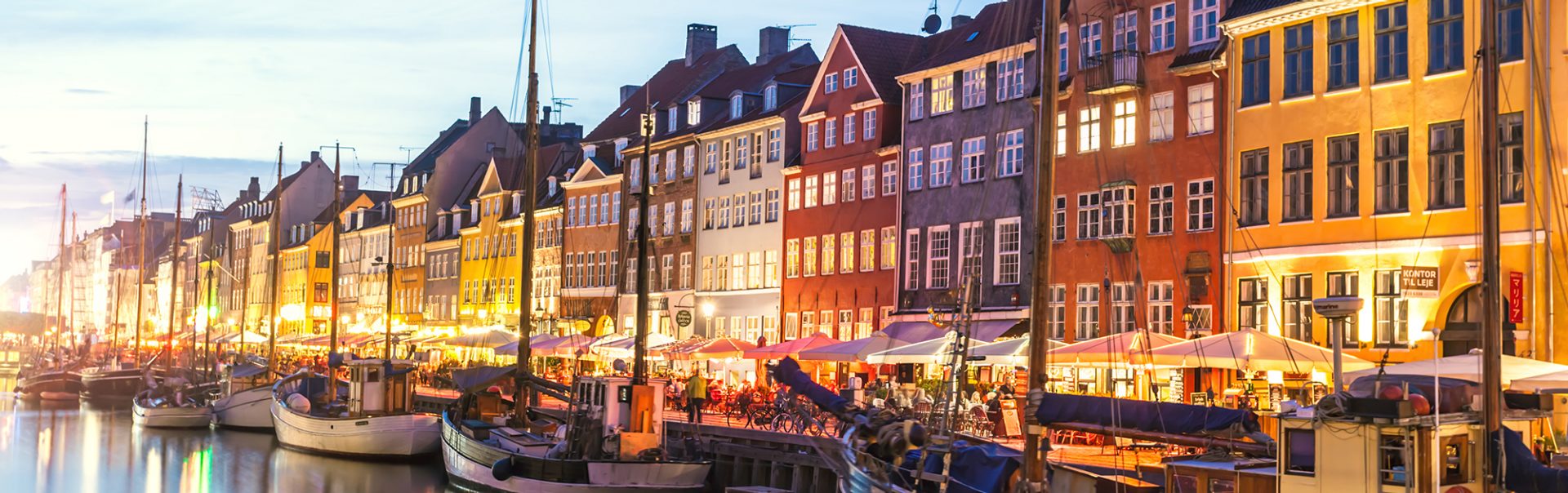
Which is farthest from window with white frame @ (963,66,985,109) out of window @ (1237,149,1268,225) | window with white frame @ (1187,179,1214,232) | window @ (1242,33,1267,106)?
window @ (1237,149,1268,225)

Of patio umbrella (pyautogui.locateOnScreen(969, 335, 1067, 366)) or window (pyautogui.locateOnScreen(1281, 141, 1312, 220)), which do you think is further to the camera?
window (pyautogui.locateOnScreen(1281, 141, 1312, 220))

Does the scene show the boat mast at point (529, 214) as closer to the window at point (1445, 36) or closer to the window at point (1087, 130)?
the window at point (1087, 130)

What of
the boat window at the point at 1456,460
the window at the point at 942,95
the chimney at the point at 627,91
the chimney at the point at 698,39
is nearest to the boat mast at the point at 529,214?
the window at the point at 942,95

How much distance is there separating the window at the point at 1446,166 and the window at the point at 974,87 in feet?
54.4

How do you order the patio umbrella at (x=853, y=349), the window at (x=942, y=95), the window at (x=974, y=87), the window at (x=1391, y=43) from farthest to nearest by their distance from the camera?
the window at (x=942, y=95) → the window at (x=974, y=87) → the patio umbrella at (x=853, y=349) → the window at (x=1391, y=43)

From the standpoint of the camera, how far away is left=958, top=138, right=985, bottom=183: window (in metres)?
50.4

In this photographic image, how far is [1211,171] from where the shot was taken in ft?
136

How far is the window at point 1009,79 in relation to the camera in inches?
1907

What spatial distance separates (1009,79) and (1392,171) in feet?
46.4

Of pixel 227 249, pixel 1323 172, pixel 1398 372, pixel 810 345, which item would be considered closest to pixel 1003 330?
pixel 810 345

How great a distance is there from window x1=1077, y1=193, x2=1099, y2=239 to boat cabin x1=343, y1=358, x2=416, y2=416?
19201 mm

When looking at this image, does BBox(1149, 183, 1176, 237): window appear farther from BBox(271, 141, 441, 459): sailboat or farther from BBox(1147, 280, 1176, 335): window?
BBox(271, 141, 441, 459): sailboat

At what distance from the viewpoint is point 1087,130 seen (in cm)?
4541

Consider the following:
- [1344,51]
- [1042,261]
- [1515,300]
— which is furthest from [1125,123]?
[1042,261]
